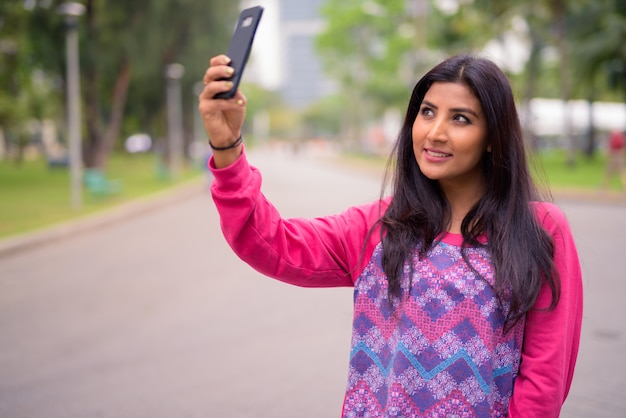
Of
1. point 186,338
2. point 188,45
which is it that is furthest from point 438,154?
point 188,45

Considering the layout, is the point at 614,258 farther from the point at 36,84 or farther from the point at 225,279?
the point at 36,84

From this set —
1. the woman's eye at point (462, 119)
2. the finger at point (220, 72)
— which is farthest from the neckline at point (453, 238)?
the finger at point (220, 72)

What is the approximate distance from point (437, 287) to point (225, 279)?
644cm

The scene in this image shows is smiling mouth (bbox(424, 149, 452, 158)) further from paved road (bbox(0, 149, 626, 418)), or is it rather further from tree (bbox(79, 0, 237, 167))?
tree (bbox(79, 0, 237, 167))

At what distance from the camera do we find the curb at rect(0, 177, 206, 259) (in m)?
10.2

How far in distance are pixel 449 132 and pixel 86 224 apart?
11870mm

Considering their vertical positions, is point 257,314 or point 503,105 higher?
point 503,105

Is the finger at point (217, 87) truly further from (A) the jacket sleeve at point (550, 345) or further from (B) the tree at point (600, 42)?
(B) the tree at point (600, 42)

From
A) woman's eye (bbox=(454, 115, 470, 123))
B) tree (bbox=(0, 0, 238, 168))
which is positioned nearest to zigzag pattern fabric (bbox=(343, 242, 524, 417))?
woman's eye (bbox=(454, 115, 470, 123))

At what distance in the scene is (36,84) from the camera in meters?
37.7

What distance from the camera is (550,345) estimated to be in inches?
65.9

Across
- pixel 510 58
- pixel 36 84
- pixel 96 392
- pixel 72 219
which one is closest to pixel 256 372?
pixel 96 392

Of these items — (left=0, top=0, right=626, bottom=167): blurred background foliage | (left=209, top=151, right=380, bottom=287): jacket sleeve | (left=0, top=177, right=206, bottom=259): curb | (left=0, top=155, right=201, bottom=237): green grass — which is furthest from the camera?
(left=0, top=0, right=626, bottom=167): blurred background foliage

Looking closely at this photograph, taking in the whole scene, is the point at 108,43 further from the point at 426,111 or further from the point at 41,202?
the point at 426,111
